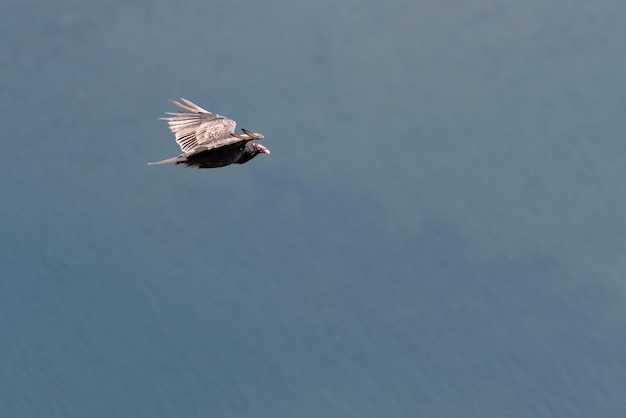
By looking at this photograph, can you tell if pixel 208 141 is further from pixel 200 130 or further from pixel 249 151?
pixel 249 151

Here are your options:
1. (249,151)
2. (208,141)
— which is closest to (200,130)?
(208,141)

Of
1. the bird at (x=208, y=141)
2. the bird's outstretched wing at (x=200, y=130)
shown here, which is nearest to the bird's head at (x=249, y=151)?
the bird at (x=208, y=141)

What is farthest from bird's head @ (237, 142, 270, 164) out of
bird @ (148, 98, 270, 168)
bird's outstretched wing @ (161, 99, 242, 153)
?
bird's outstretched wing @ (161, 99, 242, 153)

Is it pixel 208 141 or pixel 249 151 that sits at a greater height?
pixel 249 151

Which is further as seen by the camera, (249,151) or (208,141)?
(249,151)

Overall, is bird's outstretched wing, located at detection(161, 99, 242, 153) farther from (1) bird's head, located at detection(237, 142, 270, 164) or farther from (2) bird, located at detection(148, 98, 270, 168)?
(1) bird's head, located at detection(237, 142, 270, 164)
